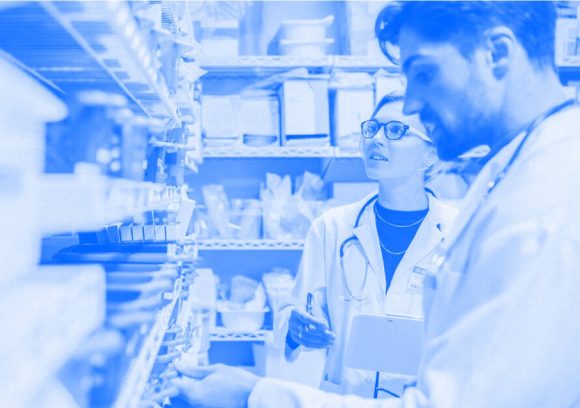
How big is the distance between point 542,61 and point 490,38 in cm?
11

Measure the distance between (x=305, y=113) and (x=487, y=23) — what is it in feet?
5.99

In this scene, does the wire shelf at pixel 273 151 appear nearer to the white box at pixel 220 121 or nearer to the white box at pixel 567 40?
the white box at pixel 220 121

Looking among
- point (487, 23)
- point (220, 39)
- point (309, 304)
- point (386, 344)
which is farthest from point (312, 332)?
point (220, 39)

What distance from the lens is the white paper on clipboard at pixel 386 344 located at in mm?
1656

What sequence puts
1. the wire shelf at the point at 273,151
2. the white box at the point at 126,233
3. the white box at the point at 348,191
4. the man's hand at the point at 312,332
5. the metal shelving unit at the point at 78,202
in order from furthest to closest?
the white box at the point at 348,191 → the wire shelf at the point at 273,151 → the man's hand at the point at 312,332 → the white box at the point at 126,233 → the metal shelving unit at the point at 78,202

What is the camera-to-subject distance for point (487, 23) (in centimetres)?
98

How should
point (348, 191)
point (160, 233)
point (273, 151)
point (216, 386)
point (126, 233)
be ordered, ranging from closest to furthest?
point (216, 386), point (126, 233), point (160, 233), point (273, 151), point (348, 191)

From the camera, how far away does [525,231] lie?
32.6 inches

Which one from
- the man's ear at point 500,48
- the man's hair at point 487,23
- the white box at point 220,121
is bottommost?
the man's ear at point 500,48

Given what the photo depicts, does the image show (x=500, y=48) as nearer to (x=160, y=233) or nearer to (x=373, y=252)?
(x=160, y=233)

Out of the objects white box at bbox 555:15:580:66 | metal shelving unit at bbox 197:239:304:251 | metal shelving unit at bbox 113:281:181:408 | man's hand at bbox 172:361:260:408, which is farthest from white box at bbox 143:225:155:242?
white box at bbox 555:15:580:66

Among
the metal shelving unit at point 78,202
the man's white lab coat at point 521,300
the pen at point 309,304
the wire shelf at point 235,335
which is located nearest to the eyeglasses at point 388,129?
the pen at point 309,304

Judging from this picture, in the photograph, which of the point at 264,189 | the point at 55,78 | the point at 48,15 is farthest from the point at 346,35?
the point at 48,15

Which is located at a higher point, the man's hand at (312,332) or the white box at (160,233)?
the white box at (160,233)
